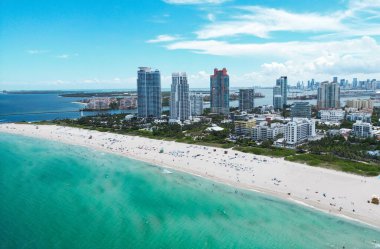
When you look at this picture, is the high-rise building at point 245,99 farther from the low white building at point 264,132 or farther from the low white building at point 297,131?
the low white building at point 264,132

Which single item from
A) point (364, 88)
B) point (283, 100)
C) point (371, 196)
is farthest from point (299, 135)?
point (364, 88)

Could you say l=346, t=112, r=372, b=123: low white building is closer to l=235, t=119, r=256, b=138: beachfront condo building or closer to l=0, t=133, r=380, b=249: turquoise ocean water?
l=235, t=119, r=256, b=138: beachfront condo building

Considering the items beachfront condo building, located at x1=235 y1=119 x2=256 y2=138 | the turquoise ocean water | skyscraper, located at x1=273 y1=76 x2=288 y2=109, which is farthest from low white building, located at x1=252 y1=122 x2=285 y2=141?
skyscraper, located at x1=273 y1=76 x2=288 y2=109

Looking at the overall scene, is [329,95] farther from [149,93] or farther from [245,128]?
[245,128]

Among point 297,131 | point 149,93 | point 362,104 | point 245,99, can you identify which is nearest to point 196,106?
point 149,93

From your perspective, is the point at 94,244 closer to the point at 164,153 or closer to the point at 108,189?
the point at 108,189
